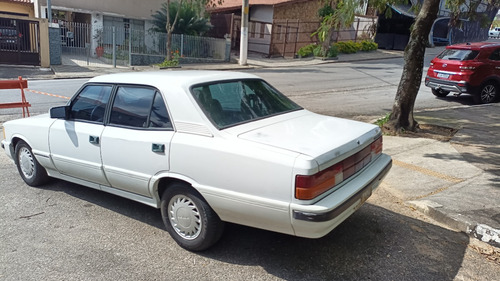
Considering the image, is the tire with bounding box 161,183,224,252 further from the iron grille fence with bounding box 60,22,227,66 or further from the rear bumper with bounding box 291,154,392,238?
the iron grille fence with bounding box 60,22,227,66

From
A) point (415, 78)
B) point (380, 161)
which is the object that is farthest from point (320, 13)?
point (380, 161)

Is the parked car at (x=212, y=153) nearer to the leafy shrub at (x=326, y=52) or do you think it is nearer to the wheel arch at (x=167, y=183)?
the wheel arch at (x=167, y=183)

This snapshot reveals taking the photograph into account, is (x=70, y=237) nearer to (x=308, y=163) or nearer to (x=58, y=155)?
(x=58, y=155)

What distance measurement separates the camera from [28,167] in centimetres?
526

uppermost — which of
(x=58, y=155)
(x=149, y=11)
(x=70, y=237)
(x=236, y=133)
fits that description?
(x=149, y=11)

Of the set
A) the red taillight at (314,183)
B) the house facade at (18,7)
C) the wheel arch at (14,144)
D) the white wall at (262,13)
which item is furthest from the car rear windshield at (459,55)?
the house facade at (18,7)

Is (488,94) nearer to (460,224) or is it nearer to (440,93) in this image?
(440,93)

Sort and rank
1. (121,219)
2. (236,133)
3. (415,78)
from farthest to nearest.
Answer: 1. (415,78)
2. (121,219)
3. (236,133)

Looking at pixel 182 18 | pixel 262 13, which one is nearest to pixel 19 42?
pixel 182 18

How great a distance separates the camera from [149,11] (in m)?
28.0

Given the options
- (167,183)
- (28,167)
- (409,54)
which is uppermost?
(409,54)

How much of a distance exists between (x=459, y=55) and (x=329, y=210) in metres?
11.1

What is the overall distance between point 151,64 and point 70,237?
20.1 meters

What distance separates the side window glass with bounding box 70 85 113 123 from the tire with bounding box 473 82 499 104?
11.4 meters
